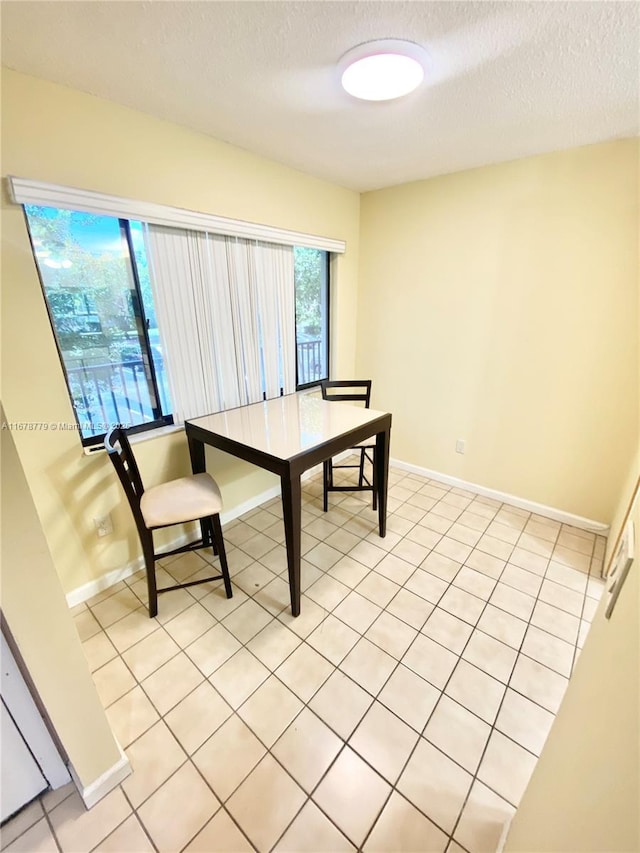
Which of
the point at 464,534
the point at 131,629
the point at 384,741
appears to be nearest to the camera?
the point at 384,741

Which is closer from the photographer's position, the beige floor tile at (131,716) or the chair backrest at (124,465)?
the beige floor tile at (131,716)

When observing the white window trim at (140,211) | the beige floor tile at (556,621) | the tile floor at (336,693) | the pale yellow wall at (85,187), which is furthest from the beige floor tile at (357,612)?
the white window trim at (140,211)

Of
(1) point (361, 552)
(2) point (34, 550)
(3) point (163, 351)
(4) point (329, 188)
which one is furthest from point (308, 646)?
(4) point (329, 188)

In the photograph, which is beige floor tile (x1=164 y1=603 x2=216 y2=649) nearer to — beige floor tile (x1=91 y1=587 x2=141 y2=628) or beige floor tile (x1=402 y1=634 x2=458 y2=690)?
beige floor tile (x1=91 y1=587 x2=141 y2=628)

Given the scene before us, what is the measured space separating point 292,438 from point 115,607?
Result: 132 cm

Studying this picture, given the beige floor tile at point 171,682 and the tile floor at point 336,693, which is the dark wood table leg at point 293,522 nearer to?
the tile floor at point 336,693

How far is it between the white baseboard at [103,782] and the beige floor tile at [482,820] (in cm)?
110

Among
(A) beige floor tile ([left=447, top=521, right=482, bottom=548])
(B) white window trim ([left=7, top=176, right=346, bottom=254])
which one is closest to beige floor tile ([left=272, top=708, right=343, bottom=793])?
(A) beige floor tile ([left=447, top=521, right=482, bottom=548])

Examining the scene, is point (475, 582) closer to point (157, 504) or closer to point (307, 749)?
point (307, 749)

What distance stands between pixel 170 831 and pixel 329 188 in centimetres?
356

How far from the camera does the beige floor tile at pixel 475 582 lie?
1.94 meters

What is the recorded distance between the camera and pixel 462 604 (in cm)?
187

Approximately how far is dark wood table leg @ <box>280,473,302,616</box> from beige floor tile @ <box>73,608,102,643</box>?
100 centimetres

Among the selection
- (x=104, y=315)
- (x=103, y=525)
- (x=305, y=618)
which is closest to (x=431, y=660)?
(x=305, y=618)
